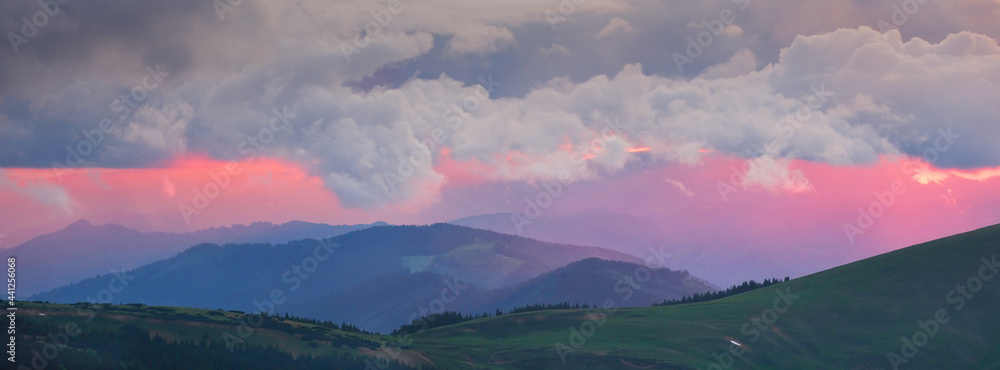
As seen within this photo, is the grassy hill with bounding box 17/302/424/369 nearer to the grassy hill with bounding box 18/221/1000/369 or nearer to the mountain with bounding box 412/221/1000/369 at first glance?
the grassy hill with bounding box 18/221/1000/369

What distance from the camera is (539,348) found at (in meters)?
138

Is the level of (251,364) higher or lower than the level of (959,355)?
higher

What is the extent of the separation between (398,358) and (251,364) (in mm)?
22217

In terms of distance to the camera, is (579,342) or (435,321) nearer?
(579,342)

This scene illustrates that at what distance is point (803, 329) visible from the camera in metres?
159

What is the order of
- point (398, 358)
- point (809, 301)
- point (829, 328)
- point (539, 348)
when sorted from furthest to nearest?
point (809, 301)
point (829, 328)
point (539, 348)
point (398, 358)

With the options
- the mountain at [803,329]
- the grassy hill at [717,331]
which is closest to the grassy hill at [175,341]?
the grassy hill at [717,331]

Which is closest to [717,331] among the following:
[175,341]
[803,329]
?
[803,329]

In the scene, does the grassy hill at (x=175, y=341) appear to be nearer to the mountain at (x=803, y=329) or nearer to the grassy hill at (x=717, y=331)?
the grassy hill at (x=717, y=331)

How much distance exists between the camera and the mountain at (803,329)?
13575cm

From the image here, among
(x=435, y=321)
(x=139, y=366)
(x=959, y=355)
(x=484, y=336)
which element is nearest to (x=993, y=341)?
(x=959, y=355)

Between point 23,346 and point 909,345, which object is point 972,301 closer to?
point 909,345

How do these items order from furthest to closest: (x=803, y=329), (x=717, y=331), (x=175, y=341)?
(x=803, y=329) < (x=717, y=331) < (x=175, y=341)

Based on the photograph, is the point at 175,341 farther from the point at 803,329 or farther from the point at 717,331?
the point at 803,329
